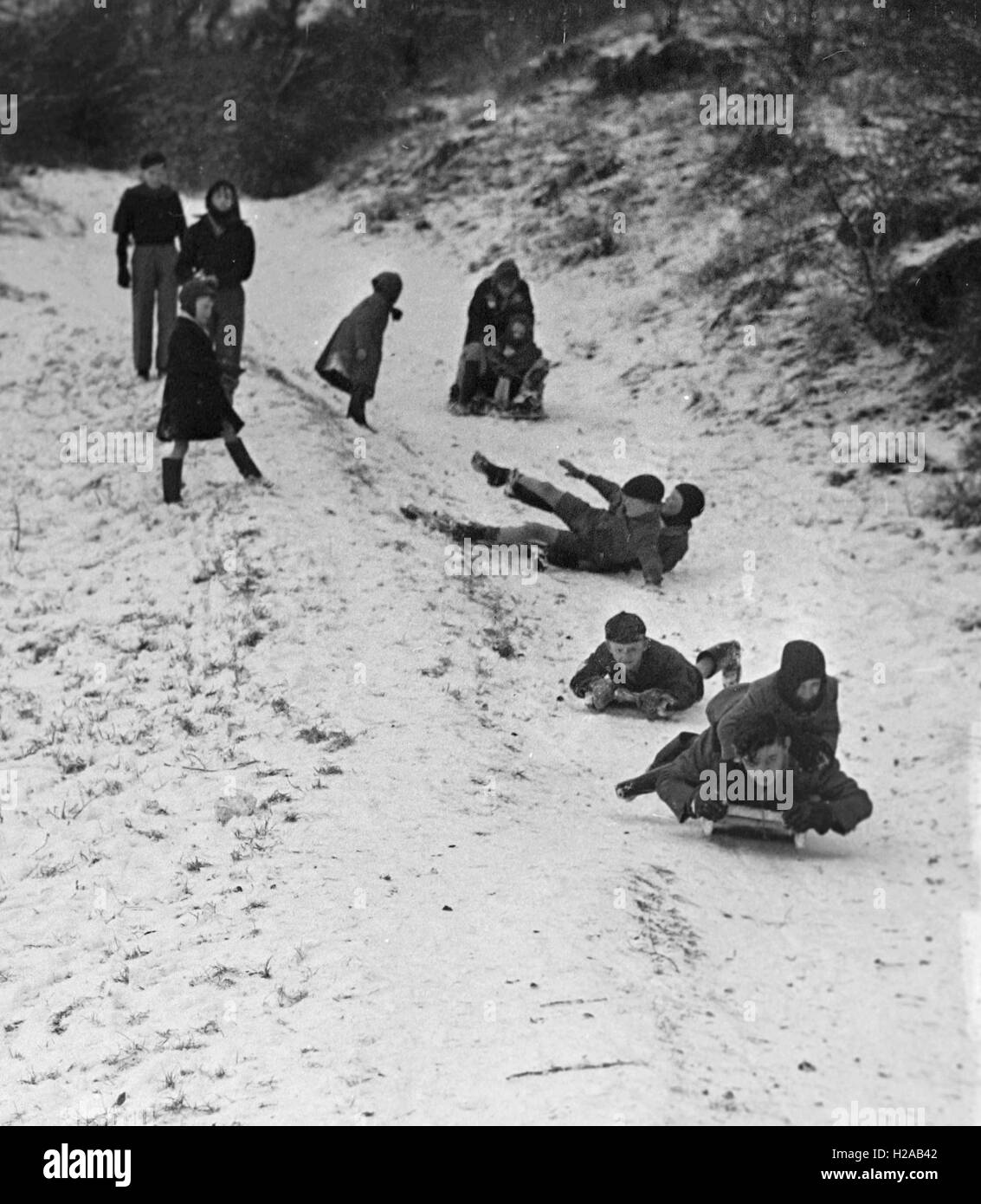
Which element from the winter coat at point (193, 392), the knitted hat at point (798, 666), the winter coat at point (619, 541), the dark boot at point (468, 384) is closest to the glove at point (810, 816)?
the knitted hat at point (798, 666)

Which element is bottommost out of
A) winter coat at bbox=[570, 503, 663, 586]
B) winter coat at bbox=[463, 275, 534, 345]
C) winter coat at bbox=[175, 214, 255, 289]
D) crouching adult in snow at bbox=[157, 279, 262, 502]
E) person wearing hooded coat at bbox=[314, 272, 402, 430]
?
winter coat at bbox=[570, 503, 663, 586]

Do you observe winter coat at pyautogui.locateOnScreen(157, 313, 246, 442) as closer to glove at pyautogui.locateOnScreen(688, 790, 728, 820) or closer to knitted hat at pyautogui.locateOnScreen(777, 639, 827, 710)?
glove at pyautogui.locateOnScreen(688, 790, 728, 820)

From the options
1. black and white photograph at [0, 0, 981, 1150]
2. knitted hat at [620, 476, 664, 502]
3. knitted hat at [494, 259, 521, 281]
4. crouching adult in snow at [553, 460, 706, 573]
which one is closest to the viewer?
black and white photograph at [0, 0, 981, 1150]

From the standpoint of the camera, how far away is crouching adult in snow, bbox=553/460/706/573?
11.3 m

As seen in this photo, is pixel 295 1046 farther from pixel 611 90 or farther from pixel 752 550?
pixel 611 90

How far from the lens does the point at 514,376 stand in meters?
15.2

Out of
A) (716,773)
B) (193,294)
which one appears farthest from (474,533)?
(716,773)

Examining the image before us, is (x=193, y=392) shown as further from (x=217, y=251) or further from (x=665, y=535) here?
(x=665, y=535)

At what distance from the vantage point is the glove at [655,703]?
902 centimetres

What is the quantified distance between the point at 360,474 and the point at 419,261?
30.8 ft

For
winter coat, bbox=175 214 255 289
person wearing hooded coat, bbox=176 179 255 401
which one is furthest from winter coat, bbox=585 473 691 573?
winter coat, bbox=175 214 255 289

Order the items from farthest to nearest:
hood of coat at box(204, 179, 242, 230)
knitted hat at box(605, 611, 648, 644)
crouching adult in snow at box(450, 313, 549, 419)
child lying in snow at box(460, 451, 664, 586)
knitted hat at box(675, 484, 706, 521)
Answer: crouching adult in snow at box(450, 313, 549, 419), hood of coat at box(204, 179, 242, 230), knitted hat at box(675, 484, 706, 521), child lying in snow at box(460, 451, 664, 586), knitted hat at box(605, 611, 648, 644)

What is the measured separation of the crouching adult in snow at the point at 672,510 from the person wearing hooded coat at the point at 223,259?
3556mm

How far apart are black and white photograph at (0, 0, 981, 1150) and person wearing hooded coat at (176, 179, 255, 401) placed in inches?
1.9
